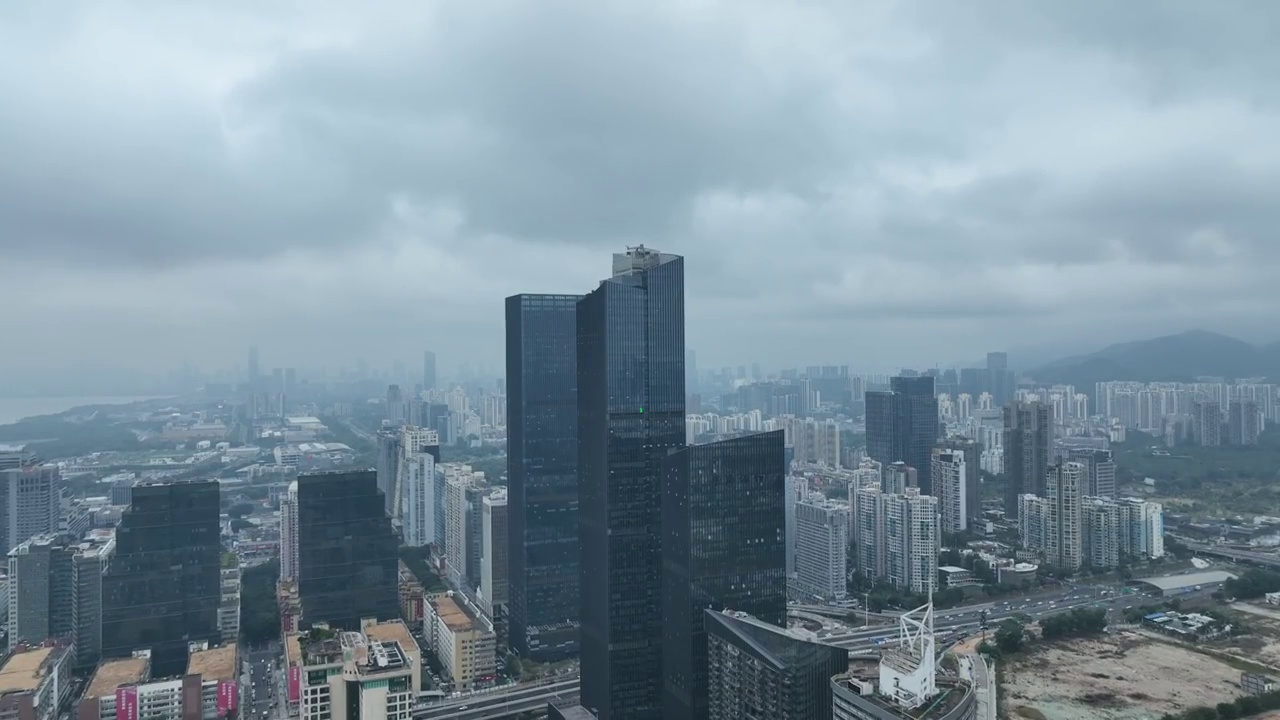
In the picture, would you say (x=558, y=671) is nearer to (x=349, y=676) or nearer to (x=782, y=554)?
(x=349, y=676)

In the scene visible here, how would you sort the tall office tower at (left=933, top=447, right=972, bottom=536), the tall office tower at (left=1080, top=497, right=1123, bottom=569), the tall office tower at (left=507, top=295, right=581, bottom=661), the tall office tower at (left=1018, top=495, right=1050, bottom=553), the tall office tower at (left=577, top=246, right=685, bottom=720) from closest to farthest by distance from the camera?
the tall office tower at (left=577, top=246, right=685, bottom=720), the tall office tower at (left=507, top=295, right=581, bottom=661), the tall office tower at (left=1080, top=497, right=1123, bottom=569), the tall office tower at (left=1018, top=495, right=1050, bottom=553), the tall office tower at (left=933, top=447, right=972, bottom=536)

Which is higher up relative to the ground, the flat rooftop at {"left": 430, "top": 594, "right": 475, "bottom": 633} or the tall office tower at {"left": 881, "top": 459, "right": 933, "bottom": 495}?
the tall office tower at {"left": 881, "top": 459, "right": 933, "bottom": 495}

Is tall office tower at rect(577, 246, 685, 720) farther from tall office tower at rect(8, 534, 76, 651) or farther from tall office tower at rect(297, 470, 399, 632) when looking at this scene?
tall office tower at rect(8, 534, 76, 651)

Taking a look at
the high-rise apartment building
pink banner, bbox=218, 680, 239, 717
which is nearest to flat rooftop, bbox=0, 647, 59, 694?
pink banner, bbox=218, 680, 239, 717

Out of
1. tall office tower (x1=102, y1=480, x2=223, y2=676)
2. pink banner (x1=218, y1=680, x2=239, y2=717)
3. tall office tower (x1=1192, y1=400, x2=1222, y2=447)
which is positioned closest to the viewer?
pink banner (x1=218, y1=680, x2=239, y2=717)

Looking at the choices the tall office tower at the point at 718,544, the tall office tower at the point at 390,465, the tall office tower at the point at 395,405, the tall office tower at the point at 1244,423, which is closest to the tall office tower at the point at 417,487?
the tall office tower at the point at 390,465

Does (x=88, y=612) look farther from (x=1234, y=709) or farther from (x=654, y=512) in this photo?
(x=1234, y=709)

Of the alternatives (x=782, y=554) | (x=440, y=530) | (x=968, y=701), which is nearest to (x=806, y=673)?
(x=968, y=701)
